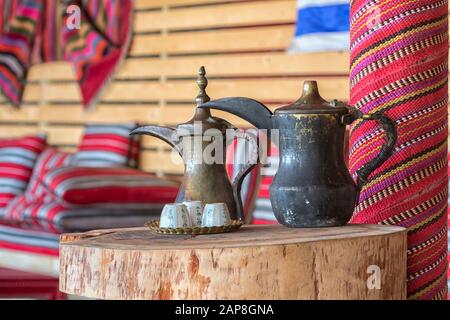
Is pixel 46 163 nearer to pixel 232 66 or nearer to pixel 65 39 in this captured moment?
pixel 65 39

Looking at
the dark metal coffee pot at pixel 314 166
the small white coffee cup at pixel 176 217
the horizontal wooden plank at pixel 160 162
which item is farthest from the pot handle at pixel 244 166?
the horizontal wooden plank at pixel 160 162

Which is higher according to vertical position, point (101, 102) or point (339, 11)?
point (339, 11)

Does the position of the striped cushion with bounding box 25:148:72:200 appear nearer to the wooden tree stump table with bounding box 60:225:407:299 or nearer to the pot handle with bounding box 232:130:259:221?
the pot handle with bounding box 232:130:259:221

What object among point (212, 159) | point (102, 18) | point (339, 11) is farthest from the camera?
point (102, 18)

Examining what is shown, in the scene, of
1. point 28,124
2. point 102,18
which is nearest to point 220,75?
point 102,18

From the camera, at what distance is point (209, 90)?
515cm

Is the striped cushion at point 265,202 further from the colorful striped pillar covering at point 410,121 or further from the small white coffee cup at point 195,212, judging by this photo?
the small white coffee cup at point 195,212

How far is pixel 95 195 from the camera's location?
15.6 feet

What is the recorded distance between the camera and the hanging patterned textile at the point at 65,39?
5.58 metres

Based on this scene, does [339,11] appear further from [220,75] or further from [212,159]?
[212,159]

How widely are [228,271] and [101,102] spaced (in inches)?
157

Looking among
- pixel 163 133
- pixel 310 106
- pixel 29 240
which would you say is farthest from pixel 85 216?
pixel 310 106

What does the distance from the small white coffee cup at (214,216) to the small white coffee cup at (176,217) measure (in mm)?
38

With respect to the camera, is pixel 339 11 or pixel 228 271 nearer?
pixel 228 271
